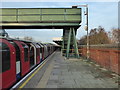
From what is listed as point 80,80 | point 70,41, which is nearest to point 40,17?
point 70,41

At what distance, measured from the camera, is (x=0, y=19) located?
2092 centimetres

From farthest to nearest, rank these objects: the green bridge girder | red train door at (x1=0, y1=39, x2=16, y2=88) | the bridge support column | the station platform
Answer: the bridge support column < the green bridge girder < the station platform < red train door at (x1=0, y1=39, x2=16, y2=88)

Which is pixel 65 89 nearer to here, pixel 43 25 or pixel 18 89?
pixel 18 89

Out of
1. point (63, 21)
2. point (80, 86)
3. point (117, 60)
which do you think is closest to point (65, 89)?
point (80, 86)

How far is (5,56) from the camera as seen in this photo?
6.26 metres

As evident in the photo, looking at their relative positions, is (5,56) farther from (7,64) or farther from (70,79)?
(70,79)

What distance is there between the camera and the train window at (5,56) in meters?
6.03

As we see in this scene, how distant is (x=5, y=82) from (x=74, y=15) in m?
16.9

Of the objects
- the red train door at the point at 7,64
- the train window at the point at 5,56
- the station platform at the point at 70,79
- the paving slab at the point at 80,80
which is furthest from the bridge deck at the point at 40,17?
the train window at the point at 5,56

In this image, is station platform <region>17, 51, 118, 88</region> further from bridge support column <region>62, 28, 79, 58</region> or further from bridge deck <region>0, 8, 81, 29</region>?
bridge support column <region>62, 28, 79, 58</region>

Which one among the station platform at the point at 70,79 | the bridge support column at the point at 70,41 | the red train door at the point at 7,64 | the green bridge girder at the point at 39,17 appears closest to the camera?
the red train door at the point at 7,64

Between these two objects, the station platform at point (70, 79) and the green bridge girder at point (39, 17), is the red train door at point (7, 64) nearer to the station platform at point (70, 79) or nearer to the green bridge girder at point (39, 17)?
the station platform at point (70, 79)

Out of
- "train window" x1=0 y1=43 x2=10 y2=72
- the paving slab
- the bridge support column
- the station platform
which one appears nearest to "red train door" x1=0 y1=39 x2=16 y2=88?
"train window" x1=0 y1=43 x2=10 y2=72

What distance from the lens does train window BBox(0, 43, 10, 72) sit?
6.03 m
